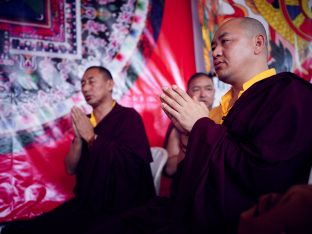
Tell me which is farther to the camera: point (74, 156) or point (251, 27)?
point (74, 156)

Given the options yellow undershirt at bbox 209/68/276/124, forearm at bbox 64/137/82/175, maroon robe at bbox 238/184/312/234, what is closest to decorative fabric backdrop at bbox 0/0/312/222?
forearm at bbox 64/137/82/175

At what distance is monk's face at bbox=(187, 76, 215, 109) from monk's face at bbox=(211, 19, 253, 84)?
3.51 ft

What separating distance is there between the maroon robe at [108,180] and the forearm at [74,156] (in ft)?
0.19

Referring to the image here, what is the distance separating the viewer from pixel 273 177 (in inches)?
36.6

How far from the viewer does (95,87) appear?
2.04 metres

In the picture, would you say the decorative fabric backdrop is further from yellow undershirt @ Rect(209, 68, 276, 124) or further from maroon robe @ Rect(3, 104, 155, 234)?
yellow undershirt @ Rect(209, 68, 276, 124)

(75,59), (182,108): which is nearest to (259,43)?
(182,108)

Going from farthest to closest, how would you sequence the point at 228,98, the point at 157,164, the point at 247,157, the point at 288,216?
the point at 157,164 < the point at 228,98 < the point at 247,157 < the point at 288,216

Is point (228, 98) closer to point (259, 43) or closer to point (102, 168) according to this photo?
point (259, 43)

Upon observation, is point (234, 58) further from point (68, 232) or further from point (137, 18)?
point (137, 18)

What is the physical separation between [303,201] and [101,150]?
51.1 inches

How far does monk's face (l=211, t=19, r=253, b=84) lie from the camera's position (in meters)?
1.21

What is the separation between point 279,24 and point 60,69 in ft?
6.12

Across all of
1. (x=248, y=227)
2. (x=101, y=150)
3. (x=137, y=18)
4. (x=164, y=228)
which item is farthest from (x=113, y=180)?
(x=137, y=18)
